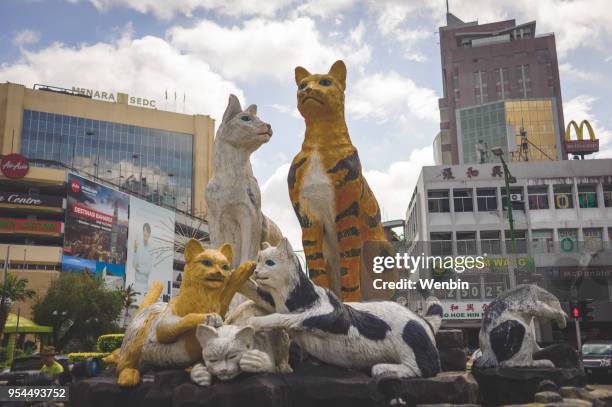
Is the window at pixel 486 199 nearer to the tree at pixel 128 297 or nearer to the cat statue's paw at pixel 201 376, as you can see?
the tree at pixel 128 297

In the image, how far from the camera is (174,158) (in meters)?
60.8

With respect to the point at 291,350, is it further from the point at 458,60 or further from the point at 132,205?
the point at 458,60

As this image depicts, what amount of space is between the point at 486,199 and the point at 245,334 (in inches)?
1207

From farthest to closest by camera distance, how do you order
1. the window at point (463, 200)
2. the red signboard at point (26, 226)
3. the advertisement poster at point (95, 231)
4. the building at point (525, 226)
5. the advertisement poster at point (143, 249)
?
the advertisement poster at point (143, 249)
the advertisement poster at point (95, 231)
the red signboard at point (26, 226)
the window at point (463, 200)
the building at point (525, 226)

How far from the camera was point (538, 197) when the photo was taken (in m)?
32.2

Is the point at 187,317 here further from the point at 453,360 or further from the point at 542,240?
the point at 542,240

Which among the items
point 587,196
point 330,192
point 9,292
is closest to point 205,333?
point 330,192

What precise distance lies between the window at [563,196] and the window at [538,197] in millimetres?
552

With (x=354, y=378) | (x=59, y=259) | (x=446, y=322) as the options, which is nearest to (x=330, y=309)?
(x=354, y=378)

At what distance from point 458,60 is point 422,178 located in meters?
28.9

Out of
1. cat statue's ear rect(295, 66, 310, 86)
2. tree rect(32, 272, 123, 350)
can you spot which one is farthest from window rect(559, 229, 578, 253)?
cat statue's ear rect(295, 66, 310, 86)

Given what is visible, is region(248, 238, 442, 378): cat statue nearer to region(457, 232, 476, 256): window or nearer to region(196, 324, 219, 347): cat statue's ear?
region(196, 324, 219, 347): cat statue's ear

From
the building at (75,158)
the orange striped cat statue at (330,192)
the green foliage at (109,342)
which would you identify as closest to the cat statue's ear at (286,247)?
the orange striped cat statue at (330,192)

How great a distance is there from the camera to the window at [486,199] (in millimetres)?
32375
